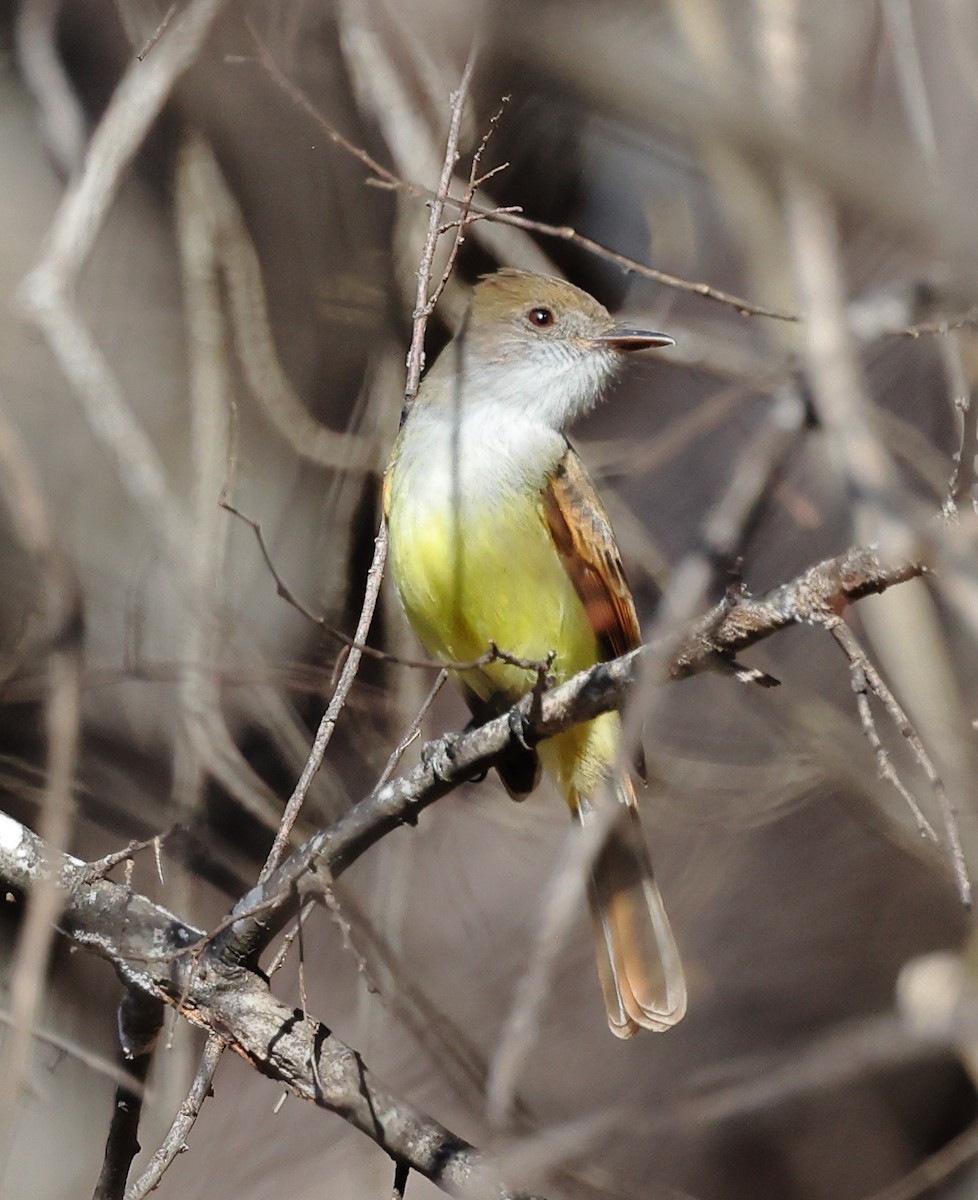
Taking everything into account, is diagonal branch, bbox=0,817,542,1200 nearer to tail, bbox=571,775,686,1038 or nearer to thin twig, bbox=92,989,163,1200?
thin twig, bbox=92,989,163,1200

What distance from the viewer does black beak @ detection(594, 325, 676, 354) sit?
430 centimetres

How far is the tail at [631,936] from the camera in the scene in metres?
4.04

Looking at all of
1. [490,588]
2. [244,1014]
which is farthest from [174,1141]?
[490,588]

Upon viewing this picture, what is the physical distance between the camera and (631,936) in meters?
4.16

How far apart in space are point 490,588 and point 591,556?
394 millimetres

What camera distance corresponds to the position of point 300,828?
4.82 metres

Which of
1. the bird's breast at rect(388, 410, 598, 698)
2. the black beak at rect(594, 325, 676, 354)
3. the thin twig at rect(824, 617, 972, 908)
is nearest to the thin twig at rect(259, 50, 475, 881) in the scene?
the bird's breast at rect(388, 410, 598, 698)

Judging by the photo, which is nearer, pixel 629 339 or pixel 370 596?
pixel 370 596

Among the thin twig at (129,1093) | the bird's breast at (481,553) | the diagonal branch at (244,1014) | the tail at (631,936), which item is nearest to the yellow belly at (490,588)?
the bird's breast at (481,553)

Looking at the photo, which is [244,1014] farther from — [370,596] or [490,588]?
[490,588]

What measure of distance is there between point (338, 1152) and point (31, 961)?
264 centimetres

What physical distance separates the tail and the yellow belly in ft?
1.48

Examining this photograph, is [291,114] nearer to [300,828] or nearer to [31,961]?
[300,828]

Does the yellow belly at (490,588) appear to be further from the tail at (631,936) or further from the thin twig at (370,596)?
the tail at (631,936)
